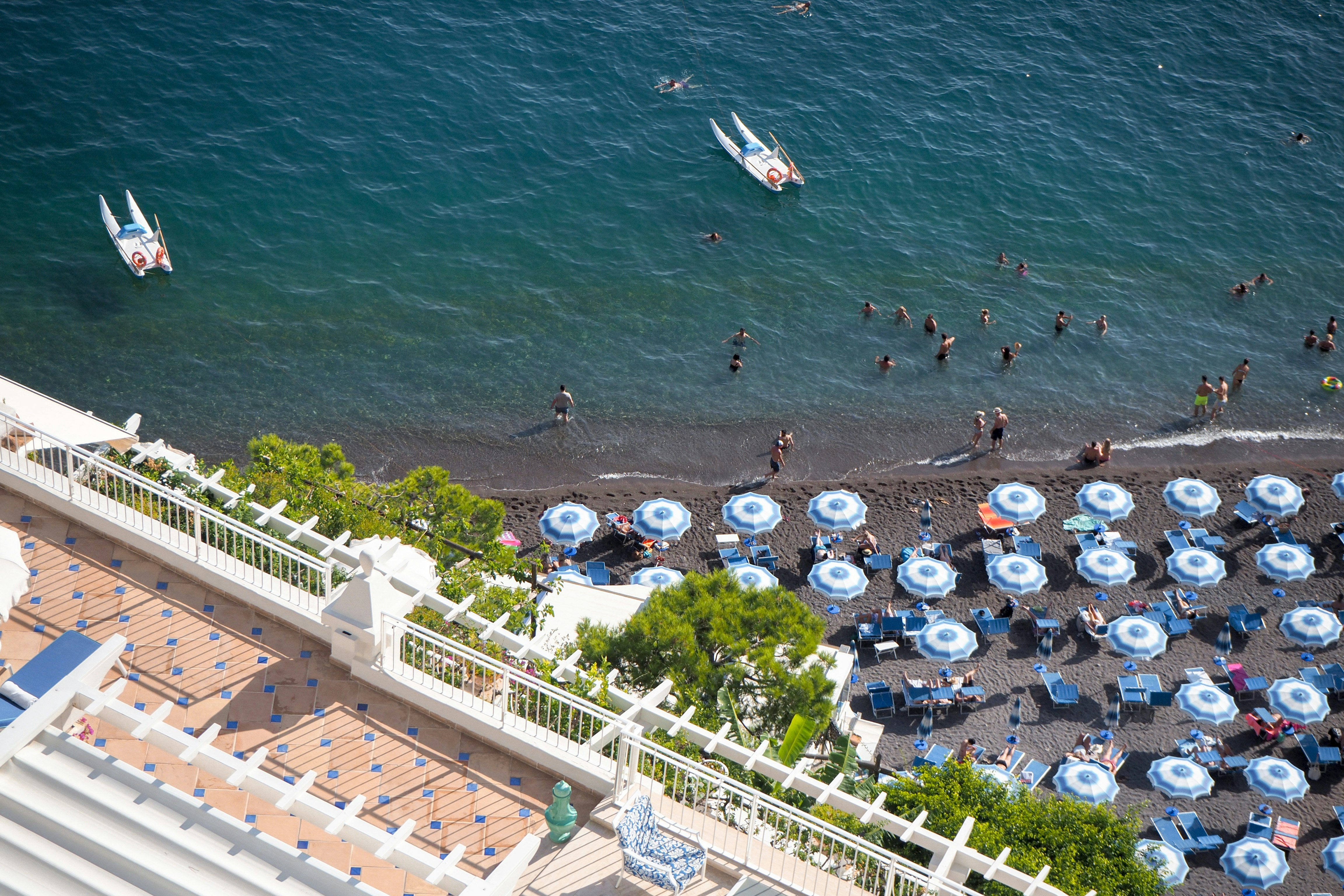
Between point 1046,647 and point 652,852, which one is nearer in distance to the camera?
point 652,852

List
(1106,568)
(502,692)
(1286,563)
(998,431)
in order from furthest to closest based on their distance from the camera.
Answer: (998,431) < (1286,563) < (1106,568) < (502,692)

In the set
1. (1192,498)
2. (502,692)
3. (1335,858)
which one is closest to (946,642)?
(1335,858)

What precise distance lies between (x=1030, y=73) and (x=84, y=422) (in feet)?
126

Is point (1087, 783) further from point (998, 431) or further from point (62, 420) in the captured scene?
point (62, 420)

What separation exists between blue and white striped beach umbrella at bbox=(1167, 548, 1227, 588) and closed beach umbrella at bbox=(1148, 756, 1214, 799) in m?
5.65

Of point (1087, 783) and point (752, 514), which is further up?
point (752, 514)

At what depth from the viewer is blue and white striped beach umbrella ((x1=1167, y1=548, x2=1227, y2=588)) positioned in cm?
2786

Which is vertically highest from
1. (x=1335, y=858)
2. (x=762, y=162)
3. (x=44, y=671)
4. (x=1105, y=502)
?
(x=44, y=671)

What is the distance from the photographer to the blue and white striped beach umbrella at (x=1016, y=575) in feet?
89.3

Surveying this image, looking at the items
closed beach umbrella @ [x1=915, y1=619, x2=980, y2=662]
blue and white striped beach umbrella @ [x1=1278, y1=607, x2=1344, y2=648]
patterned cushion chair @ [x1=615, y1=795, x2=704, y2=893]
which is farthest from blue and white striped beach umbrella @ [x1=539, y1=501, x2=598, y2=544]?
patterned cushion chair @ [x1=615, y1=795, x2=704, y2=893]

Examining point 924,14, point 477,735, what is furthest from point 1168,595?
point 924,14

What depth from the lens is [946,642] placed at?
84.1 ft

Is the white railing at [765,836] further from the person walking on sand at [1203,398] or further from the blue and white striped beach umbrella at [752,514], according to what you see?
the person walking on sand at [1203,398]

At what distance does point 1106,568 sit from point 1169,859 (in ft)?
26.5
